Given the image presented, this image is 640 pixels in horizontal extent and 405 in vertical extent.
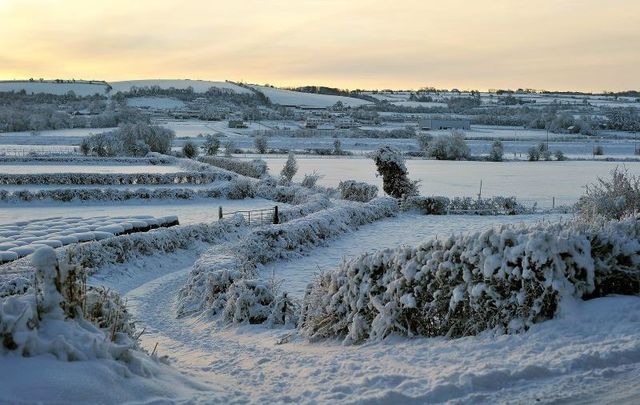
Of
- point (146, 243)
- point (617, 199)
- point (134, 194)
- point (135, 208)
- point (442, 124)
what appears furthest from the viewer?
point (442, 124)

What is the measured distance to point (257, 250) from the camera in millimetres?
19734

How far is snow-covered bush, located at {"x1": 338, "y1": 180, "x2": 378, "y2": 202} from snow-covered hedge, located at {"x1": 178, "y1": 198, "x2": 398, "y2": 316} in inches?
181

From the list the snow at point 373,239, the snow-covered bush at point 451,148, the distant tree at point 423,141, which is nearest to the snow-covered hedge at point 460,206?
the snow at point 373,239

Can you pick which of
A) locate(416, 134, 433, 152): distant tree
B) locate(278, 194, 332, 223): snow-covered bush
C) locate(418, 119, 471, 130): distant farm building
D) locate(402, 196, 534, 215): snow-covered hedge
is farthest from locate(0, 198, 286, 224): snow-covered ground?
locate(418, 119, 471, 130): distant farm building

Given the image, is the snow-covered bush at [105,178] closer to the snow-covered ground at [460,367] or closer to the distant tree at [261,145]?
the snow-covered ground at [460,367]

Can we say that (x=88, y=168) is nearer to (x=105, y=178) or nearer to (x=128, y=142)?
(x=105, y=178)

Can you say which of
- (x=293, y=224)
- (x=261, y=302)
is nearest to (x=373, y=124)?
(x=293, y=224)

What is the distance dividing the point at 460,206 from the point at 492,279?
84.2 feet

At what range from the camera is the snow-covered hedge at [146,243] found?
19.2 meters

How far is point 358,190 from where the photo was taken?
119ft

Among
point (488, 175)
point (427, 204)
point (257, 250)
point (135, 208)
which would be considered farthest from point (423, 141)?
point (257, 250)

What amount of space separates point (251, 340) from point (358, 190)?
1016 inches

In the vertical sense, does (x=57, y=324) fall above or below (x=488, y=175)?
above

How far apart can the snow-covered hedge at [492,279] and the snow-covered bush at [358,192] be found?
87.6ft
